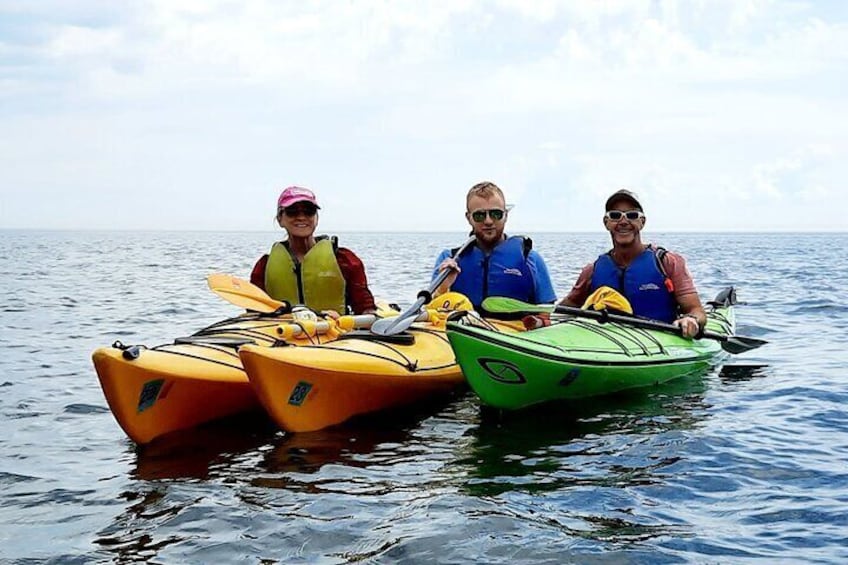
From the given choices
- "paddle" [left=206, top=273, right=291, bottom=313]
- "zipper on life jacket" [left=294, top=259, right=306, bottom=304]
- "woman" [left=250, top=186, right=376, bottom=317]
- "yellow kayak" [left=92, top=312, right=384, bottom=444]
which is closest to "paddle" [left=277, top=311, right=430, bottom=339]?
"yellow kayak" [left=92, top=312, right=384, bottom=444]

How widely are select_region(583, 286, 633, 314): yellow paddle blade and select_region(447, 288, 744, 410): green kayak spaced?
0.12 meters

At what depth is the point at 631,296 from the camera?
785 cm

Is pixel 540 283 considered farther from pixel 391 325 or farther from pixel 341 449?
pixel 341 449

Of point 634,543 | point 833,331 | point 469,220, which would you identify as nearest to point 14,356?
point 469,220

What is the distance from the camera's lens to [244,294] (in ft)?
22.8

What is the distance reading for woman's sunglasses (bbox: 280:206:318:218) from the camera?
23.5 feet

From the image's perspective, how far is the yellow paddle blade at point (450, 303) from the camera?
729 centimetres

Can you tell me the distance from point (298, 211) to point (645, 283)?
2.96 metres

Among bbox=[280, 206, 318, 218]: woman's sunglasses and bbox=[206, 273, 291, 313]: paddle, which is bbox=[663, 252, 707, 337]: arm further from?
bbox=[206, 273, 291, 313]: paddle

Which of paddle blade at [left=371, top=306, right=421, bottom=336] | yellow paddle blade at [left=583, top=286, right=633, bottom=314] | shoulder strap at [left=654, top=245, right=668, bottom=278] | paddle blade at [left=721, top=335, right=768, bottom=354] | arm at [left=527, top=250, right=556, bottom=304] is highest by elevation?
shoulder strap at [left=654, top=245, right=668, bottom=278]

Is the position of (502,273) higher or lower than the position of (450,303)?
higher

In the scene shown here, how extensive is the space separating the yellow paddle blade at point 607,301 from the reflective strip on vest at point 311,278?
2027 millimetres

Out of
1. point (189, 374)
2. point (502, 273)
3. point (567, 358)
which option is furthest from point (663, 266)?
point (189, 374)

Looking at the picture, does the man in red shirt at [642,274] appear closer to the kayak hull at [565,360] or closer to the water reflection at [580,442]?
the kayak hull at [565,360]
